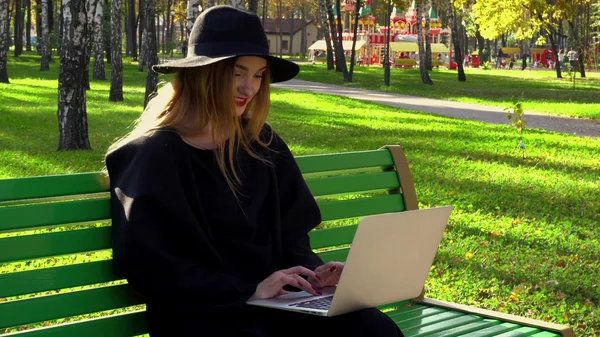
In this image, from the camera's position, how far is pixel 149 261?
10.2 feet

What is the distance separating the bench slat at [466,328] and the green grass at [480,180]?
1.68 meters

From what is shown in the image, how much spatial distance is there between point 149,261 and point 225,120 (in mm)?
598

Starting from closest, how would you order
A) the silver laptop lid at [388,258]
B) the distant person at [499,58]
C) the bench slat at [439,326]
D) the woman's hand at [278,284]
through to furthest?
the silver laptop lid at [388,258] → the woman's hand at [278,284] → the bench slat at [439,326] → the distant person at [499,58]

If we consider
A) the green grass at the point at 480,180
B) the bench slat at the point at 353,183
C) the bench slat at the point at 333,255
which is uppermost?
the bench slat at the point at 353,183

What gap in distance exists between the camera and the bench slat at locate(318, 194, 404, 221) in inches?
166

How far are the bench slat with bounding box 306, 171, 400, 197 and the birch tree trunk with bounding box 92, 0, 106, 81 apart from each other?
50.9ft

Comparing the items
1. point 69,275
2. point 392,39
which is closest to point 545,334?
point 69,275

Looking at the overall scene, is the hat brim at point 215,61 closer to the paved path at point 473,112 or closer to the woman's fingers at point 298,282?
the woman's fingers at point 298,282

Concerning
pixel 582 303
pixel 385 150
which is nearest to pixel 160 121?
pixel 385 150

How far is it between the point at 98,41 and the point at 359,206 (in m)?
22.8

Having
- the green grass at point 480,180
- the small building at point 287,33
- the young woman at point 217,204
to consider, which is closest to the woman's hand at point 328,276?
the young woman at point 217,204

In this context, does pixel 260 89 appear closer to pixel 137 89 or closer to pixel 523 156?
pixel 523 156

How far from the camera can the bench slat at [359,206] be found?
423cm

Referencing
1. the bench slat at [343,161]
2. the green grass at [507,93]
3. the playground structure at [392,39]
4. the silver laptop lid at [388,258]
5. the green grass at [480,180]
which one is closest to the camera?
the silver laptop lid at [388,258]
